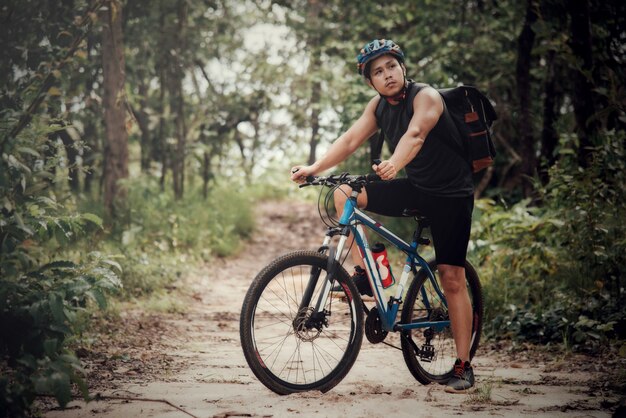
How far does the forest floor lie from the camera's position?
403 centimetres

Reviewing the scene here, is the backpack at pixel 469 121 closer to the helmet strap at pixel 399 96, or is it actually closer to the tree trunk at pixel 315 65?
the helmet strap at pixel 399 96

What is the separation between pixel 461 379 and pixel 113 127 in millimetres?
7355

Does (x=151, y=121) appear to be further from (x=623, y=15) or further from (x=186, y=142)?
(x=623, y=15)

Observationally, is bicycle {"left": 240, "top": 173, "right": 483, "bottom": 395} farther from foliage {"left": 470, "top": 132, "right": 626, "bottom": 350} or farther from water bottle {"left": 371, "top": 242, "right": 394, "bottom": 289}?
foliage {"left": 470, "top": 132, "right": 626, "bottom": 350}

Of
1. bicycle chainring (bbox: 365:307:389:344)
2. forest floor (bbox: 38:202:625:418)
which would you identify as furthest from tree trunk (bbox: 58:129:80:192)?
bicycle chainring (bbox: 365:307:389:344)

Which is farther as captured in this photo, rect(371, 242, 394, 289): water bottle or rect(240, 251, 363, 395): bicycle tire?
rect(371, 242, 394, 289): water bottle

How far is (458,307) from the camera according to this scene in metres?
4.91

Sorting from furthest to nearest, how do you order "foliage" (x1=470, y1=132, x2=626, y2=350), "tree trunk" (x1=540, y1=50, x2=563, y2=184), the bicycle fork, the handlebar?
"tree trunk" (x1=540, y1=50, x2=563, y2=184) → "foliage" (x1=470, y1=132, x2=626, y2=350) → the handlebar → the bicycle fork

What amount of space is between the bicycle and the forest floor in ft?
0.57

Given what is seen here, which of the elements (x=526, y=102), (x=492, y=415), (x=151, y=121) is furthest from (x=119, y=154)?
(x=492, y=415)

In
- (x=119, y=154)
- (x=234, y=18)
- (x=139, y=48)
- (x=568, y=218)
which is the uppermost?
(x=234, y=18)

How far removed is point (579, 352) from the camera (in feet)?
19.5

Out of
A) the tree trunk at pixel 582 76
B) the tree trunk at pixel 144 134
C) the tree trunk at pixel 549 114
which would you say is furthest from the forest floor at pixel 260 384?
the tree trunk at pixel 144 134

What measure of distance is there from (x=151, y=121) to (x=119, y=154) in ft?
13.0
